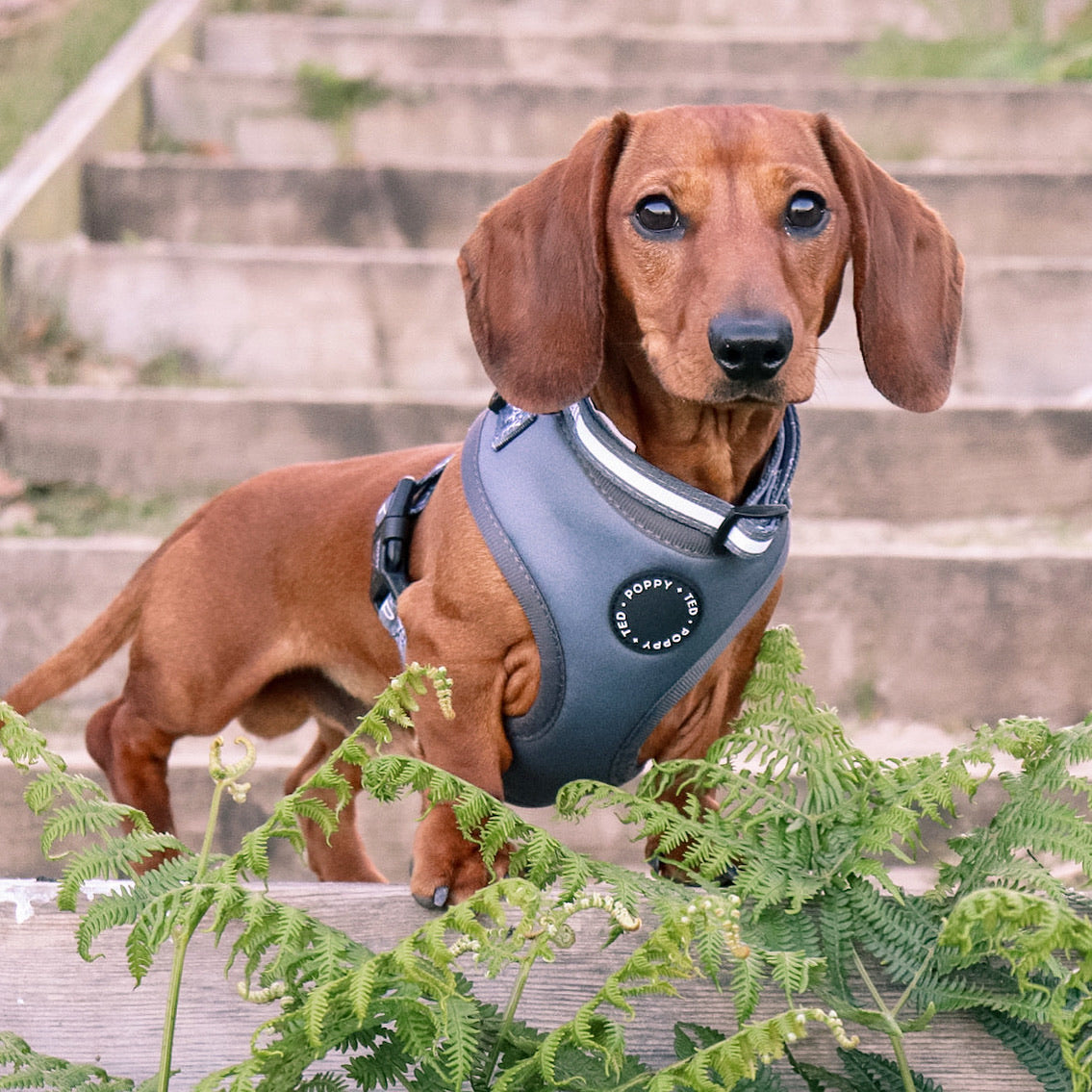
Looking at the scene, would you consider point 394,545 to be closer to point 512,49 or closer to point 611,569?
point 611,569

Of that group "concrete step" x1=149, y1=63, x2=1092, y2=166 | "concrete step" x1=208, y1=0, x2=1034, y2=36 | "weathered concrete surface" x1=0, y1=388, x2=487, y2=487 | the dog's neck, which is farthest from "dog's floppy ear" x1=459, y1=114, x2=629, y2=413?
"concrete step" x1=208, y1=0, x2=1034, y2=36

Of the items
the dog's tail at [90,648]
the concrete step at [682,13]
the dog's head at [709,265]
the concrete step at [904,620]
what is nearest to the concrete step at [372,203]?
the concrete step at [904,620]

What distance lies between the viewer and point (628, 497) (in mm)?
1821

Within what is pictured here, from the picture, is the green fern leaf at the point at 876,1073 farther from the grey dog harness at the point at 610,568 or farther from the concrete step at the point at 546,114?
the concrete step at the point at 546,114

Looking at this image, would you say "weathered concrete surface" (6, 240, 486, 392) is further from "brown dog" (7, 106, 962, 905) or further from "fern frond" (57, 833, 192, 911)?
"fern frond" (57, 833, 192, 911)

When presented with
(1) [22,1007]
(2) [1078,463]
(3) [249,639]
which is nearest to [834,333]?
(2) [1078,463]

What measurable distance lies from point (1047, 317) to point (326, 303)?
2167 mm

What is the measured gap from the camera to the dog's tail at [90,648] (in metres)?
2.48

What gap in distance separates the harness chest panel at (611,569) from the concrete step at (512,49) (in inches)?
154

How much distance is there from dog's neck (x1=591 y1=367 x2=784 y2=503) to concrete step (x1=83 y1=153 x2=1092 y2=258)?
2637 millimetres

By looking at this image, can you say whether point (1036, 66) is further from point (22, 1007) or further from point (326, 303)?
point (22, 1007)

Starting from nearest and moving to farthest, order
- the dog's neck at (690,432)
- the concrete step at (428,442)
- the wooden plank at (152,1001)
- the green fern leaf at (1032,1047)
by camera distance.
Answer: the green fern leaf at (1032,1047) < the wooden plank at (152,1001) < the dog's neck at (690,432) < the concrete step at (428,442)

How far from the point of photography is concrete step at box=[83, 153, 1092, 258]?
4359 millimetres

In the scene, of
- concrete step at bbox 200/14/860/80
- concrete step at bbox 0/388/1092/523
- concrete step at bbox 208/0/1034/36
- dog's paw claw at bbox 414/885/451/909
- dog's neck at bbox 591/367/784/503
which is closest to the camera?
dog's paw claw at bbox 414/885/451/909
